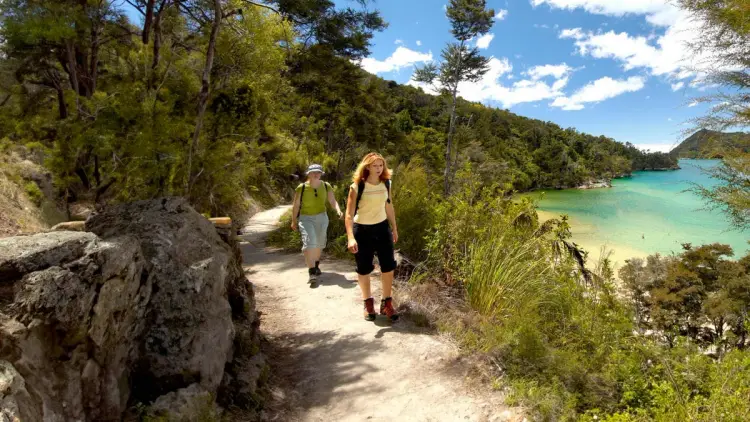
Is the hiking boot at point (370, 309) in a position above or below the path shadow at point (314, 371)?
above

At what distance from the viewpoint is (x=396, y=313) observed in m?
4.21

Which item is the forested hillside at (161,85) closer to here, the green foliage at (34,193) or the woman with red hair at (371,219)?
the green foliage at (34,193)

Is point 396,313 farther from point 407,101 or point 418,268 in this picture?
point 407,101

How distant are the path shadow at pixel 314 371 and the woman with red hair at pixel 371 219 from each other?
0.66 metres

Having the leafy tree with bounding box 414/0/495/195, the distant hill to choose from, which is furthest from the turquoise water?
the leafy tree with bounding box 414/0/495/195

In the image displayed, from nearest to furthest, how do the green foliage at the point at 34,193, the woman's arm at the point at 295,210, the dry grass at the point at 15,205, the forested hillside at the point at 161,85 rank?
1. the forested hillside at the point at 161,85
2. the woman's arm at the point at 295,210
3. the dry grass at the point at 15,205
4. the green foliage at the point at 34,193

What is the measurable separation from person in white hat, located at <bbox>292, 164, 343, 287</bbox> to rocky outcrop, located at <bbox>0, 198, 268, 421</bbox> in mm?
2129

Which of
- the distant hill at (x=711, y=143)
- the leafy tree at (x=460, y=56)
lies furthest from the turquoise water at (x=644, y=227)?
the leafy tree at (x=460, y=56)

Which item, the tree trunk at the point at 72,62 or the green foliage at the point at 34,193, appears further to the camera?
the green foliage at the point at 34,193

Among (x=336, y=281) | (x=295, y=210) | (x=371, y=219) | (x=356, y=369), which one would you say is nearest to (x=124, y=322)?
(x=356, y=369)

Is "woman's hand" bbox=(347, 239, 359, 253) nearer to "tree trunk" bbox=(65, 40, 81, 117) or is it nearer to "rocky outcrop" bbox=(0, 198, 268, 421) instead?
"rocky outcrop" bbox=(0, 198, 268, 421)

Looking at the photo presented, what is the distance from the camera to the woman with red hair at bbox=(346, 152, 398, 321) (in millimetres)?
3904

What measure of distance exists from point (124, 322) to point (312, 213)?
3.57m

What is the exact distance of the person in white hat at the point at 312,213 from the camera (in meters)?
5.52
